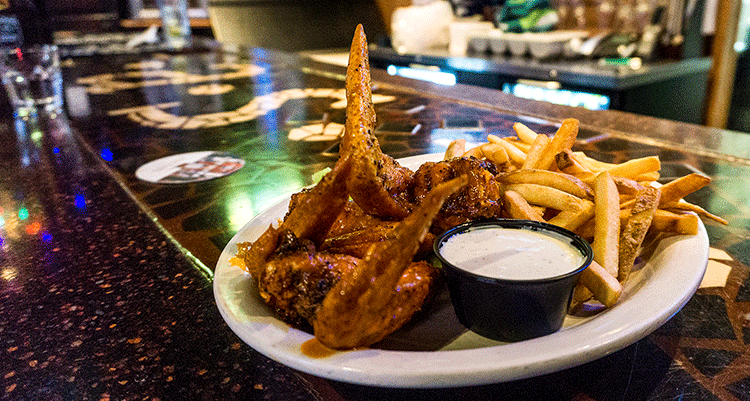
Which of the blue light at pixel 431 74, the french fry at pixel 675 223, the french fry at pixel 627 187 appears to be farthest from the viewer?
the blue light at pixel 431 74

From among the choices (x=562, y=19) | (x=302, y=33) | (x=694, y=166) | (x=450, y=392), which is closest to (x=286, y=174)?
(x=450, y=392)

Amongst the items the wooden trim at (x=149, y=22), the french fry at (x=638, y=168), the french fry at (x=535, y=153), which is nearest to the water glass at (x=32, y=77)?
the french fry at (x=535, y=153)

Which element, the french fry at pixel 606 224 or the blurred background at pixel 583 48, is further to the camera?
the blurred background at pixel 583 48

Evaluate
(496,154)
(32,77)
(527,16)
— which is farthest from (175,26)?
(496,154)

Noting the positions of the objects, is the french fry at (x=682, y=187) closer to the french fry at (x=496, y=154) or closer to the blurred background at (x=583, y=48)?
the french fry at (x=496, y=154)

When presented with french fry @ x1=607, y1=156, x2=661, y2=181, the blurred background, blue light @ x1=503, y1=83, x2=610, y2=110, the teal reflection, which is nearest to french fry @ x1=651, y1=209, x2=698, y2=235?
french fry @ x1=607, y1=156, x2=661, y2=181

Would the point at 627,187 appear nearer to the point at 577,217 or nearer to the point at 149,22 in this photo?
the point at 577,217
